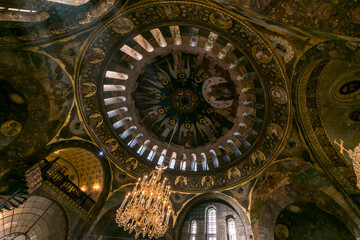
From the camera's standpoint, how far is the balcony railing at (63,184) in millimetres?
7812

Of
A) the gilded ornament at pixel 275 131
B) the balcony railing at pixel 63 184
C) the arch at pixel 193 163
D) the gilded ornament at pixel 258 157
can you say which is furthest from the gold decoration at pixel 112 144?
the gilded ornament at pixel 275 131

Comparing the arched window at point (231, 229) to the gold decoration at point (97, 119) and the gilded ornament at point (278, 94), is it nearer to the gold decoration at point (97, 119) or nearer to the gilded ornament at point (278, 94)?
the gilded ornament at point (278, 94)

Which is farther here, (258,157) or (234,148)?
(234,148)

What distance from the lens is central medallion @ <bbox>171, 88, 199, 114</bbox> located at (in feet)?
38.4

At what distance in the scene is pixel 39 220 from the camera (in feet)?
27.1

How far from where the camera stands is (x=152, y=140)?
474 inches

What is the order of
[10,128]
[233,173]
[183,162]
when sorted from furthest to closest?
1. [183,162]
2. [233,173]
3. [10,128]

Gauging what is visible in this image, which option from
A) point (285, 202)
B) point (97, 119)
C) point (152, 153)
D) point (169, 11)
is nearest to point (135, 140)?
point (152, 153)

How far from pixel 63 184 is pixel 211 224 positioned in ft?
28.1

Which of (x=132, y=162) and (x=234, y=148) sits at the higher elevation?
(x=234, y=148)

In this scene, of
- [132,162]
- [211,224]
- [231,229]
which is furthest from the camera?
[132,162]

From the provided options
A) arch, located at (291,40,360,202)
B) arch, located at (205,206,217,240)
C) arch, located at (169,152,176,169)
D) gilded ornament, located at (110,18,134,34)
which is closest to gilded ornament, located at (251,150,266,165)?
arch, located at (291,40,360,202)

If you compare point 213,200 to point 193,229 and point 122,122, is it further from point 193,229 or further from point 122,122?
point 122,122

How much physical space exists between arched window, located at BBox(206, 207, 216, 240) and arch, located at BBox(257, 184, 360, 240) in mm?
2562
